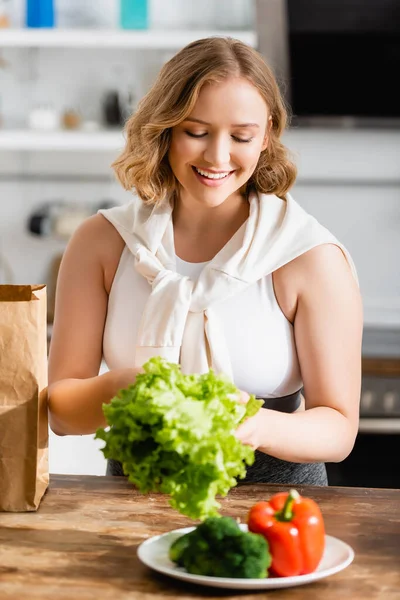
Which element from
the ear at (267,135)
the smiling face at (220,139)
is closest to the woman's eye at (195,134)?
the smiling face at (220,139)

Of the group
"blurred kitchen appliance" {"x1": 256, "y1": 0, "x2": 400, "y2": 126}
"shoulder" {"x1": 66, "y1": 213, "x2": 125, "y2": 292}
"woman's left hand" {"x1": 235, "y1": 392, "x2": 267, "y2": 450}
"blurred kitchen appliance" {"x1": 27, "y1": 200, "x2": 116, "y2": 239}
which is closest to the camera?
"woman's left hand" {"x1": 235, "y1": 392, "x2": 267, "y2": 450}

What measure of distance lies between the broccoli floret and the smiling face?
0.76 m

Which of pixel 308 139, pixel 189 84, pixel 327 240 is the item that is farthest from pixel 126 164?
pixel 308 139

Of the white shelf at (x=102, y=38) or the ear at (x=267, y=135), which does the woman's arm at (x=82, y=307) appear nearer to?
the ear at (x=267, y=135)

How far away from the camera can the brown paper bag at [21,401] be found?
1.42 m

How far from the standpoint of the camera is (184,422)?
3.72 ft

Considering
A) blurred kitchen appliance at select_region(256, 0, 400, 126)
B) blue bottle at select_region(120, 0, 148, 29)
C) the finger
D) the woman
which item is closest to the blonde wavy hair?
the woman

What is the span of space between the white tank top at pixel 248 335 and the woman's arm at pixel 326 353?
0.13 feet

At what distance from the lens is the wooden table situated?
1.13 m

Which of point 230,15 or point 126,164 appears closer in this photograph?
point 126,164

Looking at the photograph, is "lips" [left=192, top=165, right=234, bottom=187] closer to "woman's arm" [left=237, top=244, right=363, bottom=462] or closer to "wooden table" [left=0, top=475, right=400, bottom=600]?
"woman's arm" [left=237, top=244, right=363, bottom=462]

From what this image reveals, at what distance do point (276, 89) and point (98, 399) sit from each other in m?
0.70

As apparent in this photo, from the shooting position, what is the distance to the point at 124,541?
130 centimetres

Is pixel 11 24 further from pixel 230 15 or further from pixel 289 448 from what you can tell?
pixel 289 448
